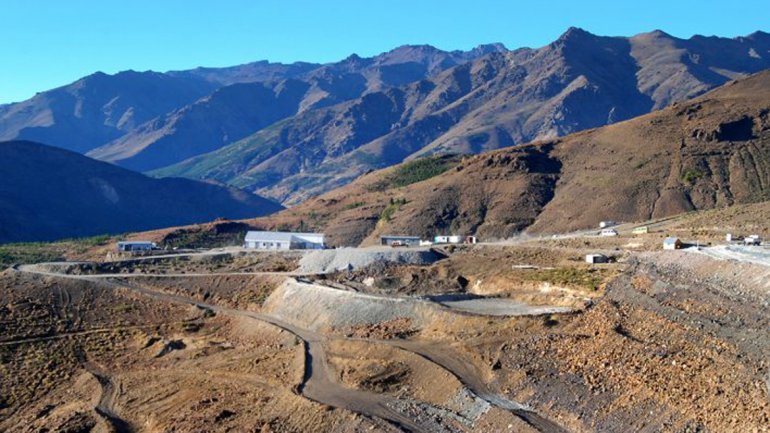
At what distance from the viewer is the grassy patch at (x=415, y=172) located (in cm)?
14775

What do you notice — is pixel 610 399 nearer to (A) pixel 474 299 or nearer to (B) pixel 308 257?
(A) pixel 474 299

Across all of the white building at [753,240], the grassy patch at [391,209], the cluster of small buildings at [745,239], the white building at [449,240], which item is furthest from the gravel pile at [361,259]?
the grassy patch at [391,209]

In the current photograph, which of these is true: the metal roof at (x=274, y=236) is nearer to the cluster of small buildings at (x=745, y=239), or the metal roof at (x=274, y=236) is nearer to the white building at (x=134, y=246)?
the white building at (x=134, y=246)

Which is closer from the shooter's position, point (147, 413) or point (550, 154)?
point (147, 413)

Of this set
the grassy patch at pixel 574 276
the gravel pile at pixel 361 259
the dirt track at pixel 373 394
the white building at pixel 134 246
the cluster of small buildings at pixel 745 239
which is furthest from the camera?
the white building at pixel 134 246

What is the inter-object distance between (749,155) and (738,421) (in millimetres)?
96324

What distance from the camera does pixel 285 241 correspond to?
100 metres

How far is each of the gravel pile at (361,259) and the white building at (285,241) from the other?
19.9 meters

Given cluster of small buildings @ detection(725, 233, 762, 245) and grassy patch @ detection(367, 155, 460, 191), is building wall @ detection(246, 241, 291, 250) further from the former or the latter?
cluster of small buildings @ detection(725, 233, 762, 245)

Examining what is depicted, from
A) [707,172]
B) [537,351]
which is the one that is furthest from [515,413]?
[707,172]

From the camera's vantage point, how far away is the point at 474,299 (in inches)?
2349

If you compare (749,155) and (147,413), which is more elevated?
(749,155)

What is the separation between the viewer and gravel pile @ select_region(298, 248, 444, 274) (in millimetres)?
74812

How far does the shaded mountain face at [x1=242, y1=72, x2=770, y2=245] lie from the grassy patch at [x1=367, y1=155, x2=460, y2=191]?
7939mm
